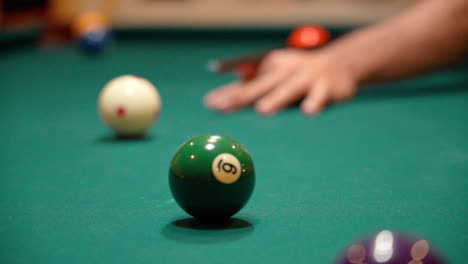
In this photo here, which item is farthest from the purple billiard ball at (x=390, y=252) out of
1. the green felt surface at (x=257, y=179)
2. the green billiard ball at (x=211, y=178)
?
the green billiard ball at (x=211, y=178)

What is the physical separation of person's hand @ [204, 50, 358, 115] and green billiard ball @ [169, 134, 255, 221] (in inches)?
75.1

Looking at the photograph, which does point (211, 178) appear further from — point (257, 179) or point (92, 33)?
point (92, 33)

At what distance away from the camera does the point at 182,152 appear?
1.67 metres

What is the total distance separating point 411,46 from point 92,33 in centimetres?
385

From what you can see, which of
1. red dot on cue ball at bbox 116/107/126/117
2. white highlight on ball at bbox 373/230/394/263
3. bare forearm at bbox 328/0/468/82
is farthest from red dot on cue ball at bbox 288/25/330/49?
white highlight on ball at bbox 373/230/394/263

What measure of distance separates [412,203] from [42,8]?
30.7 ft

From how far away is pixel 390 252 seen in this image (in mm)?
1147

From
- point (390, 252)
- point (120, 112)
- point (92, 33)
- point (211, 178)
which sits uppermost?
point (92, 33)

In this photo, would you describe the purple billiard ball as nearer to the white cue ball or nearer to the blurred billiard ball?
the white cue ball

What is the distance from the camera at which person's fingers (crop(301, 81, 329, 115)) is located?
3525mm

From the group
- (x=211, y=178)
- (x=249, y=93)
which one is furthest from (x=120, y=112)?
(x=211, y=178)

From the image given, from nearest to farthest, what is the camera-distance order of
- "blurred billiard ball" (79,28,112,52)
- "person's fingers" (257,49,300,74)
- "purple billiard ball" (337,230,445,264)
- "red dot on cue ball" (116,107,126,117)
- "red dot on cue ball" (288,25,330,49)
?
"purple billiard ball" (337,230,445,264) → "red dot on cue ball" (116,107,126,117) → "person's fingers" (257,49,300,74) → "red dot on cue ball" (288,25,330,49) → "blurred billiard ball" (79,28,112,52)

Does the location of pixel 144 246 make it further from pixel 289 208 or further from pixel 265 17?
pixel 265 17

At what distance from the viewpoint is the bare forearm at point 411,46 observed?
3734 mm
